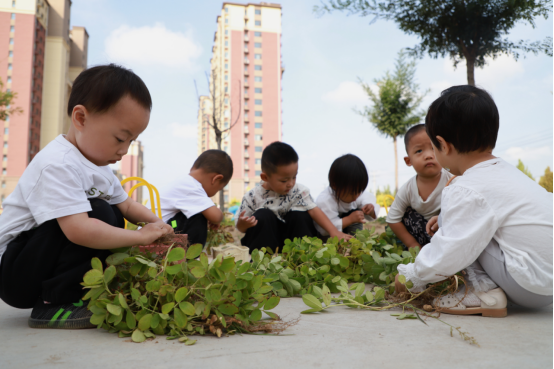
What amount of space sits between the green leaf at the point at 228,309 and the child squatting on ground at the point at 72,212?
440 mm

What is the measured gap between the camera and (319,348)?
1.23 metres

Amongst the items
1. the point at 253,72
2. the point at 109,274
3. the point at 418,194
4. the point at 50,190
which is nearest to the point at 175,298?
the point at 109,274

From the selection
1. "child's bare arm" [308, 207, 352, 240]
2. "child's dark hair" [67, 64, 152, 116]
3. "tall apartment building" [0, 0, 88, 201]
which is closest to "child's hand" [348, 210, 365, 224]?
"child's bare arm" [308, 207, 352, 240]

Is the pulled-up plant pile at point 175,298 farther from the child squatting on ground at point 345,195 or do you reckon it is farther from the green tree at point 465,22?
the green tree at point 465,22

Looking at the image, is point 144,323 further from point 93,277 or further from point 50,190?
point 50,190

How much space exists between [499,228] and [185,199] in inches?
98.2

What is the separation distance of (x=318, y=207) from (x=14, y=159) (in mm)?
42437

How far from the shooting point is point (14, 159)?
36656 mm

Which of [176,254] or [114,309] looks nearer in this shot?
[114,309]

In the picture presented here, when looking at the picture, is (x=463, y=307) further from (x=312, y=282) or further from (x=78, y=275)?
(x=78, y=275)

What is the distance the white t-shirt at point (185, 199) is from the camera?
3.26 m

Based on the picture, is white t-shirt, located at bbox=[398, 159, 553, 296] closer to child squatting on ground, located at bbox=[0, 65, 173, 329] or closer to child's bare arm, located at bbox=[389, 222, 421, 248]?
child squatting on ground, located at bbox=[0, 65, 173, 329]

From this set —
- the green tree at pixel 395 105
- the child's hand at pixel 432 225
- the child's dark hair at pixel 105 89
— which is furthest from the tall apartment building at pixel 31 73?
the child's hand at pixel 432 225

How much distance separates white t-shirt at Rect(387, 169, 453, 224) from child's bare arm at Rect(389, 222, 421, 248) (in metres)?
0.04
